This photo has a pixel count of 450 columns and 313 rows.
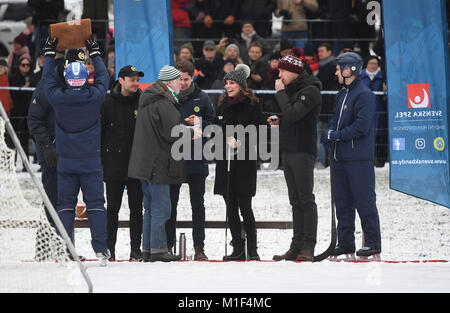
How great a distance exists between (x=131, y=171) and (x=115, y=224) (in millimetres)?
796

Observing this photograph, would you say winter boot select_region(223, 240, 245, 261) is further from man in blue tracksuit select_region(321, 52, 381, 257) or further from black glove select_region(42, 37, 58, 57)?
black glove select_region(42, 37, 58, 57)

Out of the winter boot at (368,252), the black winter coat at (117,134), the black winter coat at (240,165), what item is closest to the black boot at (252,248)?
the black winter coat at (240,165)

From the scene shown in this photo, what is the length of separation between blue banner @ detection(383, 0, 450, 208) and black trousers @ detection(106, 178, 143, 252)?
282 centimetres

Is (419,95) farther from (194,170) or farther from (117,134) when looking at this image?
(117,134)

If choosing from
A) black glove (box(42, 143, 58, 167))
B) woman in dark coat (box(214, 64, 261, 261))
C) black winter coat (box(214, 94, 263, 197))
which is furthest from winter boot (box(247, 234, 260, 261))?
Answer: black glove (box(42, 143, 58, 167))

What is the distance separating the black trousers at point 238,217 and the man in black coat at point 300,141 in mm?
361

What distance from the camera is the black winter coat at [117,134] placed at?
29.1 feet

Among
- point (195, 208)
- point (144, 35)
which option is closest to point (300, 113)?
point (195, 208)

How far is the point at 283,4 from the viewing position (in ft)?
52.7

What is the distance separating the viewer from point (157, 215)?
8398mm

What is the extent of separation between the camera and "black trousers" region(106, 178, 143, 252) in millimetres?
8977
